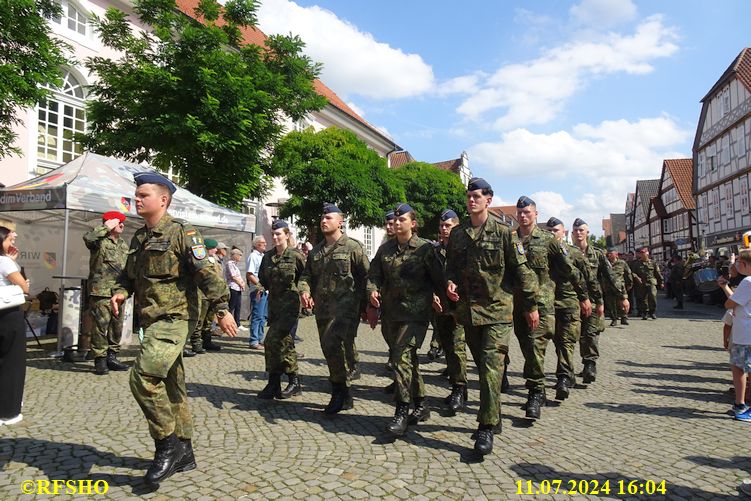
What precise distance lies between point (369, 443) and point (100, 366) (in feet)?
14.5

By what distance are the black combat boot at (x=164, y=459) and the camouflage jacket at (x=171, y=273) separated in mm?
789

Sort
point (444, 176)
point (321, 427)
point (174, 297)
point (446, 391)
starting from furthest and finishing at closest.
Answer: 1. point (444, 176)
2. point (446, 391)
3. point (321, 427)
4. point (174, 297)

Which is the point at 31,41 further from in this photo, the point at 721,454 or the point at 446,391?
the point at 721,454

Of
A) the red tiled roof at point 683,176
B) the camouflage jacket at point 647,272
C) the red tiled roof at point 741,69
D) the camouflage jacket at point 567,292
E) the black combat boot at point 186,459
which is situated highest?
the red tiled roof at point 741,69

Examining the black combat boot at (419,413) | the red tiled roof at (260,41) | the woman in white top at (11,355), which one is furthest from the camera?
the red tiled roof at (260,41)

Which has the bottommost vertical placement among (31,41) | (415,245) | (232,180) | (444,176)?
(415,245)

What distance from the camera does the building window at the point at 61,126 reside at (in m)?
17.5

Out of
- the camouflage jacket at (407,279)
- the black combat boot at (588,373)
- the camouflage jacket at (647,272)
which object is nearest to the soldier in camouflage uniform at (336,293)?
the camouflage jacket at (407,279)

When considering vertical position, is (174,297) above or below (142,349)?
above

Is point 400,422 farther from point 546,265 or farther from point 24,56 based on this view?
point 24,56

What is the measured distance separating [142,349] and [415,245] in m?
2.46

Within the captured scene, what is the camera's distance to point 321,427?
4.59 metres

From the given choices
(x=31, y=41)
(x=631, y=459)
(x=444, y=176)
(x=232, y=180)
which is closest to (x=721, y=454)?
(x=631, y=459)

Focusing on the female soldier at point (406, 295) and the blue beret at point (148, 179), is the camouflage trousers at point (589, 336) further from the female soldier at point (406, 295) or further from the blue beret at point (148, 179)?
the blue beret at point (148, 179)
